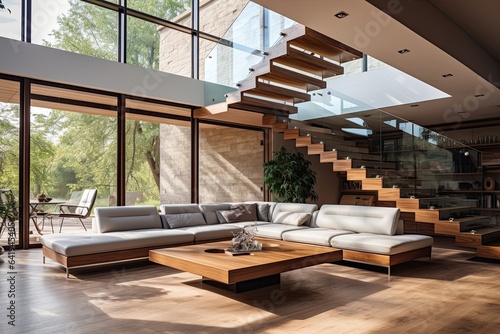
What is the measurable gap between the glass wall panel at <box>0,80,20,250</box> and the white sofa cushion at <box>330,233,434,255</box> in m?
4.67

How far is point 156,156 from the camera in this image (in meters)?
7.42

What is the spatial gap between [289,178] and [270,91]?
2093 mm

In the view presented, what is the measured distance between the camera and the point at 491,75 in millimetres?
5496

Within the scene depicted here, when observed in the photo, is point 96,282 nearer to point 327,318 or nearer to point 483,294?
point 327,318

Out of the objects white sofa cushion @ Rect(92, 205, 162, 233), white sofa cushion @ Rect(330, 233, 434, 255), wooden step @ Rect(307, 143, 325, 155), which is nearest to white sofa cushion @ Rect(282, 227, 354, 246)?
white sofa cushion @ Rect(330, 233, 434, 255)

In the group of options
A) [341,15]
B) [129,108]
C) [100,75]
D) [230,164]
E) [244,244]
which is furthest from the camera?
[230,164]

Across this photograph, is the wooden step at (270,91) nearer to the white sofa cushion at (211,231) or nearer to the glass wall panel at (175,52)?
the glass wall panel at (175,52)

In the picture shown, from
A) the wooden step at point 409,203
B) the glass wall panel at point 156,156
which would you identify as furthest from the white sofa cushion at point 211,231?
the wooden step at point 409,203

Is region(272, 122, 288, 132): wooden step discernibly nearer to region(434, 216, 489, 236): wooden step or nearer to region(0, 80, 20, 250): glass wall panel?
region(434, 216, 489, 236): wooden step

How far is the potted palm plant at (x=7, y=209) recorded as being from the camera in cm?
521

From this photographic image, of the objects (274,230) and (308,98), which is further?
(308,98)

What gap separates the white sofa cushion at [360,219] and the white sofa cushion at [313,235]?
165mm

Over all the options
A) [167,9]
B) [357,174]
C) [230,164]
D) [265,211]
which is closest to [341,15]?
[357,174]

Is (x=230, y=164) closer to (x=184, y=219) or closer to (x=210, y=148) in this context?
(x=210, y=148)
